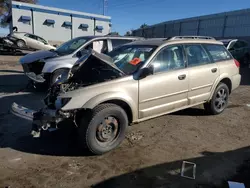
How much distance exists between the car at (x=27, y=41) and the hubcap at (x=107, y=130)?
1592 centimetres

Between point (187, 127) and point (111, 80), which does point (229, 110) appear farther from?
point (111, 80)

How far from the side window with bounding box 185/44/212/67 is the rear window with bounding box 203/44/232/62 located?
0.69 feet

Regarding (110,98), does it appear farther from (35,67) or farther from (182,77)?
(35,67)

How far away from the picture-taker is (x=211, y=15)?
22578mm

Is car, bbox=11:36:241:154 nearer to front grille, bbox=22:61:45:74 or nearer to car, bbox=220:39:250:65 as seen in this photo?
front grille, bbox=22:61:45:74

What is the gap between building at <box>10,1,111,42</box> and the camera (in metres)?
24.4

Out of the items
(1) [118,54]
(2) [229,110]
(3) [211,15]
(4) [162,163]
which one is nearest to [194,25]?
(3) [211,15]

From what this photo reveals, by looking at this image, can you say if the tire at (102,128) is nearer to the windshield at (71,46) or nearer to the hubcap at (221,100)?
the hubcap at (221,100)

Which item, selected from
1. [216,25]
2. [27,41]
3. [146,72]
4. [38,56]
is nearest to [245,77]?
[146,72]

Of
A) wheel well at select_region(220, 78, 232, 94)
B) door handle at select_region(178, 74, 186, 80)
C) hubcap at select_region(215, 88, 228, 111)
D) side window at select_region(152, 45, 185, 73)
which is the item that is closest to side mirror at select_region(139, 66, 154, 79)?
side window at select_region(152, 45, 185, 73)

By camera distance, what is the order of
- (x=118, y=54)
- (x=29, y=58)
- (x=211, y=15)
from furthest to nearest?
(x=211, y=15) < (x=29, y=58) < (x=118, y=54)

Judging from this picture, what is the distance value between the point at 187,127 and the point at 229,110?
1905 mm

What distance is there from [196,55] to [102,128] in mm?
2688

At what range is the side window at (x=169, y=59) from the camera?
4.14 metres
